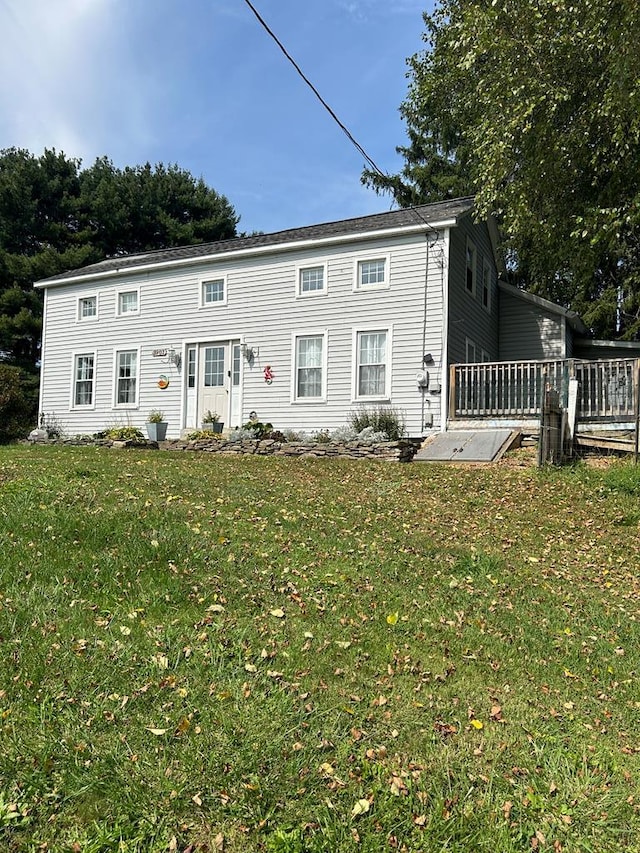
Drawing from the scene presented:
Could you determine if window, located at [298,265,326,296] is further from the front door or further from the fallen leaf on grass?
the fallen leaf on grass

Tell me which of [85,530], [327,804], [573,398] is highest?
[573,398]

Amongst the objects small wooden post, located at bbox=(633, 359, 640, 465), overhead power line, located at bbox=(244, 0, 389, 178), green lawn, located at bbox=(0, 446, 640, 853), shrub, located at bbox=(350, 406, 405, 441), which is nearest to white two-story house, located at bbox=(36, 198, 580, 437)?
shrub, located at bbox=(350, 406, 405, 441)

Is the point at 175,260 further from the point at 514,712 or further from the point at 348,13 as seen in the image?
the point at 514,712

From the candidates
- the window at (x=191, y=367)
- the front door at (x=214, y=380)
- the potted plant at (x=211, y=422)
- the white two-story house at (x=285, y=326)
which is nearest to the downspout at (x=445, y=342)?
the white two-story house at (x=285, y=326)

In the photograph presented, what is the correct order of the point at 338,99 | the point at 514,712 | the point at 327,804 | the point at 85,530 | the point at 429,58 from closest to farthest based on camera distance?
1. the point at 327,804
2. the point at 514,712
3. the point at 85,530
4. the point at 338,99
5. the point at 429,58

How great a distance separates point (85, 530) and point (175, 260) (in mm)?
13001

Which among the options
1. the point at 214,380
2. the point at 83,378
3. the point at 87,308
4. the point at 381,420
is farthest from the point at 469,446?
the point at 87,308

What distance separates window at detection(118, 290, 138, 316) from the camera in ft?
58.6

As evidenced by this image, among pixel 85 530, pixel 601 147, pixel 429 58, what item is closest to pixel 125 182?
pixel 429 58

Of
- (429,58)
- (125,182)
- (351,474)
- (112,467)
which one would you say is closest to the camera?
(112,467)

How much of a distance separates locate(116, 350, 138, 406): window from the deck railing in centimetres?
889

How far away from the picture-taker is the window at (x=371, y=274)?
574 inches

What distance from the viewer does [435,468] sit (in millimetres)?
10938

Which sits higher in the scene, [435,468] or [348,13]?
[348,13]
